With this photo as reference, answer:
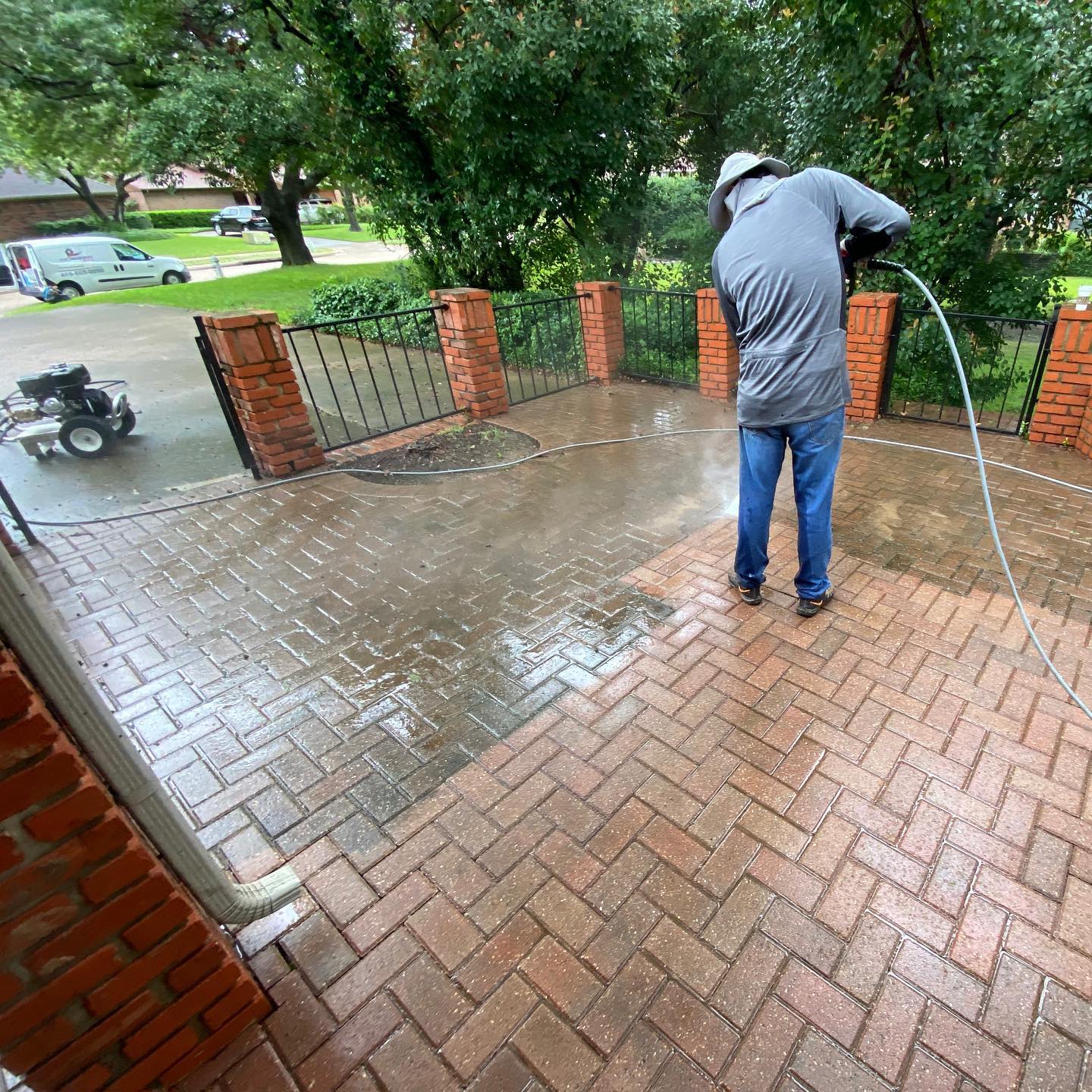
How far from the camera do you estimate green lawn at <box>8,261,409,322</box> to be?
13.6 m

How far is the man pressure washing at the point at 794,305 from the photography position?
2.41 metres

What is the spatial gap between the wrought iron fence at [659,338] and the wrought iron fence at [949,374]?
2.02m

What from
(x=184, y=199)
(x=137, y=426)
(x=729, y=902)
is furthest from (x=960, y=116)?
(x=184, y=199)

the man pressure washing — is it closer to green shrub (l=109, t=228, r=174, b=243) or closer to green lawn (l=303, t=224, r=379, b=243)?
green lawn (l=303, t=224, r=379, b=243)

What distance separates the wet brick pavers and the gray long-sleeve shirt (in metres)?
1.05

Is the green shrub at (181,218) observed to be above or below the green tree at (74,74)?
below

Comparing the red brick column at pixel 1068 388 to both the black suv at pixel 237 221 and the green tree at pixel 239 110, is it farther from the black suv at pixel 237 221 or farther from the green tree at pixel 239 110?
the black suv at pixel 237 221

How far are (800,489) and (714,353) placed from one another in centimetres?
354

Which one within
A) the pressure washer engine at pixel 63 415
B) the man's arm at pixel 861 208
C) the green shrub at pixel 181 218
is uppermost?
the green shrub at pixel 181 218

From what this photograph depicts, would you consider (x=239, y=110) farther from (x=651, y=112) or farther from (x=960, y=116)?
(x=960, y=116)

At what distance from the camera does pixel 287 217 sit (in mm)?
18453

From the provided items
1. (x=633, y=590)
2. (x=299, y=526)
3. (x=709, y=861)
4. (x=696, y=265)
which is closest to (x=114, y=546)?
(x=299, y=526)

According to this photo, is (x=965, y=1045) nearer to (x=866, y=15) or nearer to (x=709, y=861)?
(x=709, y=861)

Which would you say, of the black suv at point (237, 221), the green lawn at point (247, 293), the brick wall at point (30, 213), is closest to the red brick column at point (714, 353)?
the green lawn at point (247, 293)
